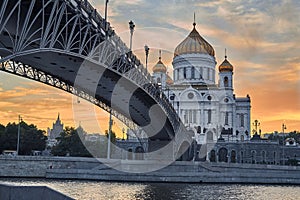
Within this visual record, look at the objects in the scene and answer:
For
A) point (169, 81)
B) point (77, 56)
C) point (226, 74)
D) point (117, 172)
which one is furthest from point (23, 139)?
point (226, 74)

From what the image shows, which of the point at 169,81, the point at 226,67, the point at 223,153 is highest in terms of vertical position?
the point at 226,67

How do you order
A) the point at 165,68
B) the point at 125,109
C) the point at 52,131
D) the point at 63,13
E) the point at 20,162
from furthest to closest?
the point at 52,131 → the point at 165,68 → the point at 125,109 → the point at 20,162 → the point at 63,13

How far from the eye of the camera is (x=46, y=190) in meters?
8.14

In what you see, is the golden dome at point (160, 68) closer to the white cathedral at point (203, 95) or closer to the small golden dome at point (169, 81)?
the white cathedral at point (203, 95)

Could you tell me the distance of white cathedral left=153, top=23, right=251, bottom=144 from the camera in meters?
77.1

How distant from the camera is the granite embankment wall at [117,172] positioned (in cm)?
3724

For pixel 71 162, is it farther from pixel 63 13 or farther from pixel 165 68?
pixel 165 68

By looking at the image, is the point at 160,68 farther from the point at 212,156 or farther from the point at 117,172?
the point at 117,172

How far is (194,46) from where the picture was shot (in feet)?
267

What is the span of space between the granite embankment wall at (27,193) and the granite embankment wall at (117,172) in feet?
94.5

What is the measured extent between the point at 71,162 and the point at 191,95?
4096 centimetres

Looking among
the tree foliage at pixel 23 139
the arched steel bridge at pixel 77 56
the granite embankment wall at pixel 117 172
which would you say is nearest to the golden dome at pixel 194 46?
the tree foliage at pixel 23 139

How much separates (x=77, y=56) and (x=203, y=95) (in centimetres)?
6092

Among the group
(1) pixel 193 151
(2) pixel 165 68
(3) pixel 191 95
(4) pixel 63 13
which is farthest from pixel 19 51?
(2) pixel 165 68
